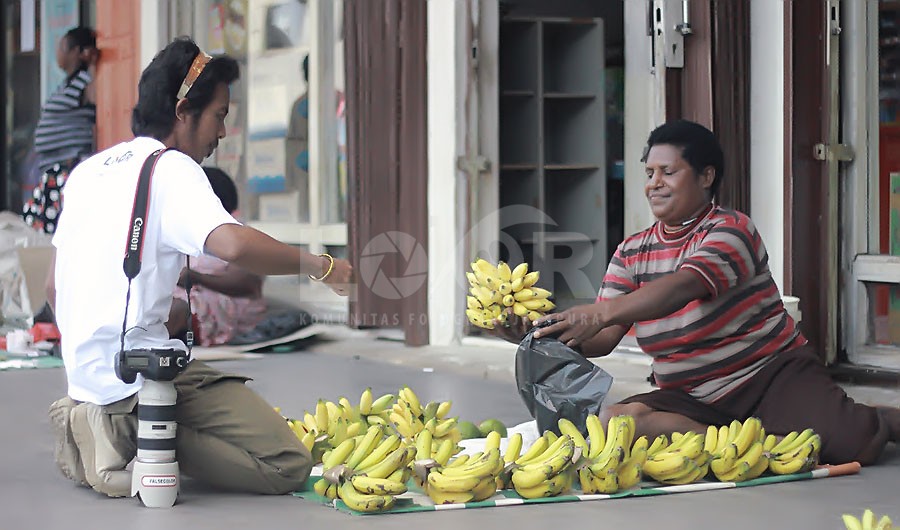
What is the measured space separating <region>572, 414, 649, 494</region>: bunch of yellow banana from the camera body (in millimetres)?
1283

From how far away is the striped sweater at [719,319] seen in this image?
14.8 ft

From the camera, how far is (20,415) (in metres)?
6.19

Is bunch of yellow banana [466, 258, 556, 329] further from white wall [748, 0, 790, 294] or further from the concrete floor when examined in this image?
white wall [748, 0, 790, 294]

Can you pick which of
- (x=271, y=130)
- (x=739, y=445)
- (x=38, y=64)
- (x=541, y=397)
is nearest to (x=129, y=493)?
(x=541, y=397)

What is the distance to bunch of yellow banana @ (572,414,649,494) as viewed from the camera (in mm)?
4090

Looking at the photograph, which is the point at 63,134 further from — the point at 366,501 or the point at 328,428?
the point at 366,501

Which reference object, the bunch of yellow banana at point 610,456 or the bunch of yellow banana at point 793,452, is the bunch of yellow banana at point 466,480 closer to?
the bunch of yellow banana at point 610,456

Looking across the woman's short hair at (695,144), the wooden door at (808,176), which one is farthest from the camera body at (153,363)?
the wooden door at (808,176)

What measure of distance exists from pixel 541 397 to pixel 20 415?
2835 millimetres

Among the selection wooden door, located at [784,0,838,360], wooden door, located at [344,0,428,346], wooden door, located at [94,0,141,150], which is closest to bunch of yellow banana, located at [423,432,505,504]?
wooden door, located at [784,0,838,360]

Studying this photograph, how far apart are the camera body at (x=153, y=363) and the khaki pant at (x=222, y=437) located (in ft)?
0.79

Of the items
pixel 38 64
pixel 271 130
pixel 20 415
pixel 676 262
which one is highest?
pixel 38 64

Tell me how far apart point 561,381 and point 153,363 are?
144cm

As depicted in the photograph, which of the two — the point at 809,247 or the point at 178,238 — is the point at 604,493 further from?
the point at 809,247
